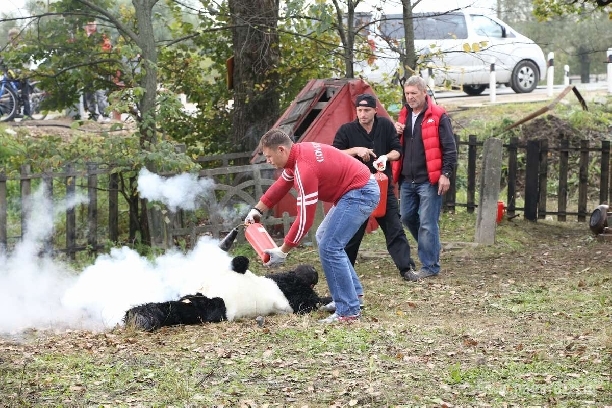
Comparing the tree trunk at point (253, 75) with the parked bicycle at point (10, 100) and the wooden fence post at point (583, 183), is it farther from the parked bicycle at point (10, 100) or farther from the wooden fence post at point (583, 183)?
the parked bicycle at point (10, 100)

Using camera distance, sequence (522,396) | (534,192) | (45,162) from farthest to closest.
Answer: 1. (534,192)
2. (45,162)
3. (522,396)

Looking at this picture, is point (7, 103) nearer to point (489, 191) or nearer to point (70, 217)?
point (70, 217)

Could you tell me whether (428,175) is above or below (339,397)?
above

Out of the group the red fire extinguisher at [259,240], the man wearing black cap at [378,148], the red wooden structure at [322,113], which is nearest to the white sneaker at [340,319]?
the red fire extinguisher at [259,240]

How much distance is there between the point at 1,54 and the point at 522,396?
9433 millimetres

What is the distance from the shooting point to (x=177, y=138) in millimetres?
14336

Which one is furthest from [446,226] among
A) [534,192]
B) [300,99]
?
[300,99]

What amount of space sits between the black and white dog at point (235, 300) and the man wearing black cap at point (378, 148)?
1.22 metres

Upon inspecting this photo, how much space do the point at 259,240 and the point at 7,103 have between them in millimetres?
13630

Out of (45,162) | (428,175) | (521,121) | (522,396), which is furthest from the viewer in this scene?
(521,121)

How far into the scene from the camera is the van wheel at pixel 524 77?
75.2ft

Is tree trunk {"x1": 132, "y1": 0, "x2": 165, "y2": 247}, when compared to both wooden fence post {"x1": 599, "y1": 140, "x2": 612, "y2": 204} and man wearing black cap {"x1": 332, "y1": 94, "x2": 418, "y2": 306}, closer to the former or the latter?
man wearing black cap {"x1": 332, "y1": 94, "x2": 418, "y2": 306}

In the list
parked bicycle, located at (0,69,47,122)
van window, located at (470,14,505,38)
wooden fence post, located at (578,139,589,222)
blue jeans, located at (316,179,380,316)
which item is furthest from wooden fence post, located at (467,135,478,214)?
parked bicycle, located at (0,69,47,122)

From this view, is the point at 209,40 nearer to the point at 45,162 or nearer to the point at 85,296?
the point at 45,162
